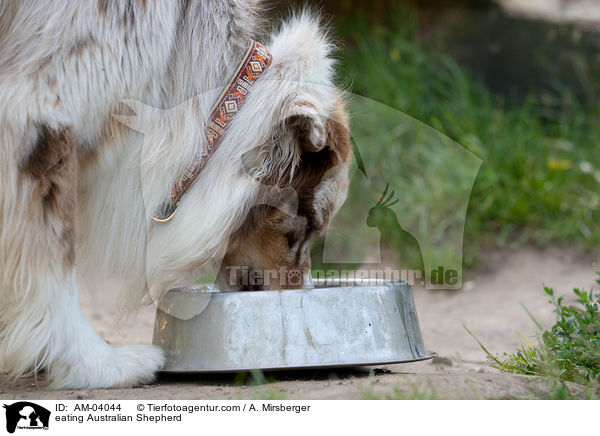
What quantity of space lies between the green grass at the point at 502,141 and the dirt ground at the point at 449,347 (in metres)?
0.23

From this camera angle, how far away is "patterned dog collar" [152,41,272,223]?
9.57 feet

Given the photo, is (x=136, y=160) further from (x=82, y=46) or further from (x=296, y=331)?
(x=296, y=331)

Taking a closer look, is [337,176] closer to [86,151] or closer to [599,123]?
[86,151]

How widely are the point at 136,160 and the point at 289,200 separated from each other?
0.65 metres

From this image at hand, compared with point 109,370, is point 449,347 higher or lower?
higher

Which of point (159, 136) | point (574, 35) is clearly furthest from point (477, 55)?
point (159, 136)

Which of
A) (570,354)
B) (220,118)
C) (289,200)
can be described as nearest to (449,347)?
(570,354)

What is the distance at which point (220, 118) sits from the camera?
294cm

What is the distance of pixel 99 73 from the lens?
8.79 feet

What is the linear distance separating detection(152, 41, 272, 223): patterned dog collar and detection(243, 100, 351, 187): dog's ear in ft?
0.52
